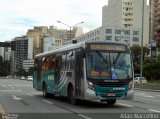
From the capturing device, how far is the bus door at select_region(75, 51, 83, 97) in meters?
20.1

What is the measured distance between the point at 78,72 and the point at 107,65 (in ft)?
5.02

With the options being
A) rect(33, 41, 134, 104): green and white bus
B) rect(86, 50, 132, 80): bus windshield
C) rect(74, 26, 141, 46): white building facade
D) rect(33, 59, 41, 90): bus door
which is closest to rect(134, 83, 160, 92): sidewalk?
rect(33, 59, 41, 90): bus door

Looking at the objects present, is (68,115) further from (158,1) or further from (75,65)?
(158,1)

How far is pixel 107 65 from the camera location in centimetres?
1975

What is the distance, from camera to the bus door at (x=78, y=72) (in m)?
20.1

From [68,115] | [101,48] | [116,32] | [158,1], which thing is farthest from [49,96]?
Result: [158,1]

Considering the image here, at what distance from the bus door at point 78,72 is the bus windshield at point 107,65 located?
58cm

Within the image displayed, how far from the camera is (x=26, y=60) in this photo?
157625mm

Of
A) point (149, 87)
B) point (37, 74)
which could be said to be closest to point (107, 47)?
point (37, 74)

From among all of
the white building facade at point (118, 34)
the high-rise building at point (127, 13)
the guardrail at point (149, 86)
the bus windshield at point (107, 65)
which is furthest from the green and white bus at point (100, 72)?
the high-rise building at point (127, 13)

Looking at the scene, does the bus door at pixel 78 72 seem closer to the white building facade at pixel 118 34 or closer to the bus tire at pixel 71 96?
the bus tire at pixel 71 96

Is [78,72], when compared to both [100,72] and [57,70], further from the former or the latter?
[57,70]

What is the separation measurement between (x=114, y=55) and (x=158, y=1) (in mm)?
161691

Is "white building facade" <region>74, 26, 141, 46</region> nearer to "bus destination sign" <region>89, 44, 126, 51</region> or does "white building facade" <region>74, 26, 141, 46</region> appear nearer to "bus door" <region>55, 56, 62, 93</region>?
"bus door" <region>55, 56, 62, 93</region>
